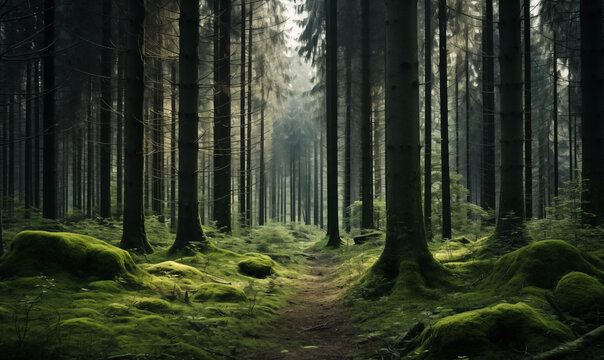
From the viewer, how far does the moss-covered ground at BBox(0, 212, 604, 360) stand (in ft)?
11.2

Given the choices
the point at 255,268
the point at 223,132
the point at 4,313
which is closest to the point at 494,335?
the point at 4,313

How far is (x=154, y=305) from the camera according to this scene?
17.3 feet

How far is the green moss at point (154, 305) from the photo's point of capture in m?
5.11

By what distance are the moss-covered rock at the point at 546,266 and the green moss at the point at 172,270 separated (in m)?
5.42

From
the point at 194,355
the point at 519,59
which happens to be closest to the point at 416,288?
the point at 194,355

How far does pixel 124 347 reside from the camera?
3.68 metres

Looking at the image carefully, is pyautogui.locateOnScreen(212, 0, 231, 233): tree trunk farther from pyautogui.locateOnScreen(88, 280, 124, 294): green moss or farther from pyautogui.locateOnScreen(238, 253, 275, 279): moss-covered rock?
pyautogui.locateOnScreen(88, 280, 124, 294): green moss

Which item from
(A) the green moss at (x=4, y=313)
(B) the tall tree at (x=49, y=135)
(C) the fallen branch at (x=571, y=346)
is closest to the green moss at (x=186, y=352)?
(A) the green moss at (x=4, y=313)

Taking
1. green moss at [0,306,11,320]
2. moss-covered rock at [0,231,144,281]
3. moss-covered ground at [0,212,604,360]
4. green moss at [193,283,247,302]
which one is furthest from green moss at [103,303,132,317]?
green moss at [193,283,247,302]

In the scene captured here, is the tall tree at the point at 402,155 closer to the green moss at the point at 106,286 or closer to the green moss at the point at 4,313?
the green moss at the point at 106,286

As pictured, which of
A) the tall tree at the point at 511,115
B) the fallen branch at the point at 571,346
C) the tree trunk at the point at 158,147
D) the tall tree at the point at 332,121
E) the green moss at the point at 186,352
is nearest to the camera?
the fallen branch at the point at 571,346

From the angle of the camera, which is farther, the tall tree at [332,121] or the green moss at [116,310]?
the tall tree at [332,121]

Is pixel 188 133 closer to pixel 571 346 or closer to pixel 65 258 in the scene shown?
pixel 65 258

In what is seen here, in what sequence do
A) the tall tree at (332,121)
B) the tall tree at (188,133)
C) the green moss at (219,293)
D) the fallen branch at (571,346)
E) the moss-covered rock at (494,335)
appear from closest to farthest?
the fallen branch at (571,346), the moss-covered rock at (494,335), the green moss at (219,293), the tall tree at (188,133), the tall tree at (332,121)
